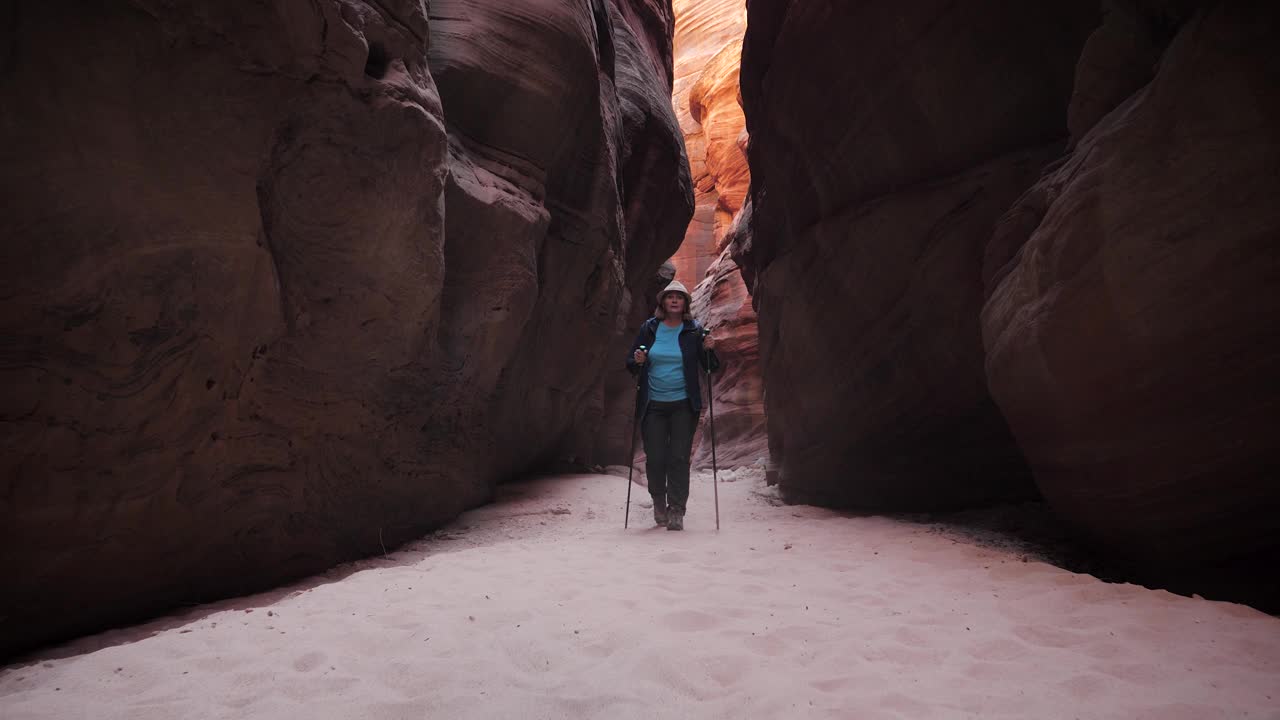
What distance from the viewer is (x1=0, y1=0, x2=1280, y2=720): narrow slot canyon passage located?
255 centimetres

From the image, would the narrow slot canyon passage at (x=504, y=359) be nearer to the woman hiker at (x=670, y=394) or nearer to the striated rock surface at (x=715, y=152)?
the woman hiker at (x=670, y=394)

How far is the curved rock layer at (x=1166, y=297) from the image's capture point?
9.86 ft

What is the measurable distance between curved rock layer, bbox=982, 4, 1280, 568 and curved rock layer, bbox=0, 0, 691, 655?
15.5 ft

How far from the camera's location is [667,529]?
19.5 ft

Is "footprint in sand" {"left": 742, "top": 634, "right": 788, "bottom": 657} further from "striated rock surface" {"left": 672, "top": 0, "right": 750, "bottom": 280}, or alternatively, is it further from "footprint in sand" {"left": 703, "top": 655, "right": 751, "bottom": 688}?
"striated rock surface" {"left": 672, "top": 0, "right": 750, "bottom": 280}

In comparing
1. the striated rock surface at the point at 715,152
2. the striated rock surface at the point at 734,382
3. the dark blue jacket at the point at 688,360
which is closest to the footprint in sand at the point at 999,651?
the dark blue jacket at the point at 688,360

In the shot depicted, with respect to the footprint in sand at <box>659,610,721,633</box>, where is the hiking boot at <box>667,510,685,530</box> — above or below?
above

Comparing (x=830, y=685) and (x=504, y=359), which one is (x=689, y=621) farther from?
(x=504, y=359)

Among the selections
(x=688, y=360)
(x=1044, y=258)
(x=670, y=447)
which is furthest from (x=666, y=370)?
(x=1044, y=258)

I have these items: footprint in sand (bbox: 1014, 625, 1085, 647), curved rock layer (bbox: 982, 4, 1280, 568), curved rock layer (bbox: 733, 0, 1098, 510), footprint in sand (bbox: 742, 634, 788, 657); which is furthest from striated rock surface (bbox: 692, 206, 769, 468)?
footprint in sand (bbox: 742, 634, 788, 657)

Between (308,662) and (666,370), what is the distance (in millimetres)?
4144

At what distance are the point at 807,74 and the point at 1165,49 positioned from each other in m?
4.56

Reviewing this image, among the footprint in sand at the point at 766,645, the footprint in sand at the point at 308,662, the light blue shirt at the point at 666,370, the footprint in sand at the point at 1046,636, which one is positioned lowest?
the footprint in sand at the point at 308,662

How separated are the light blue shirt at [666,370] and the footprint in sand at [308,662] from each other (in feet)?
12.9
